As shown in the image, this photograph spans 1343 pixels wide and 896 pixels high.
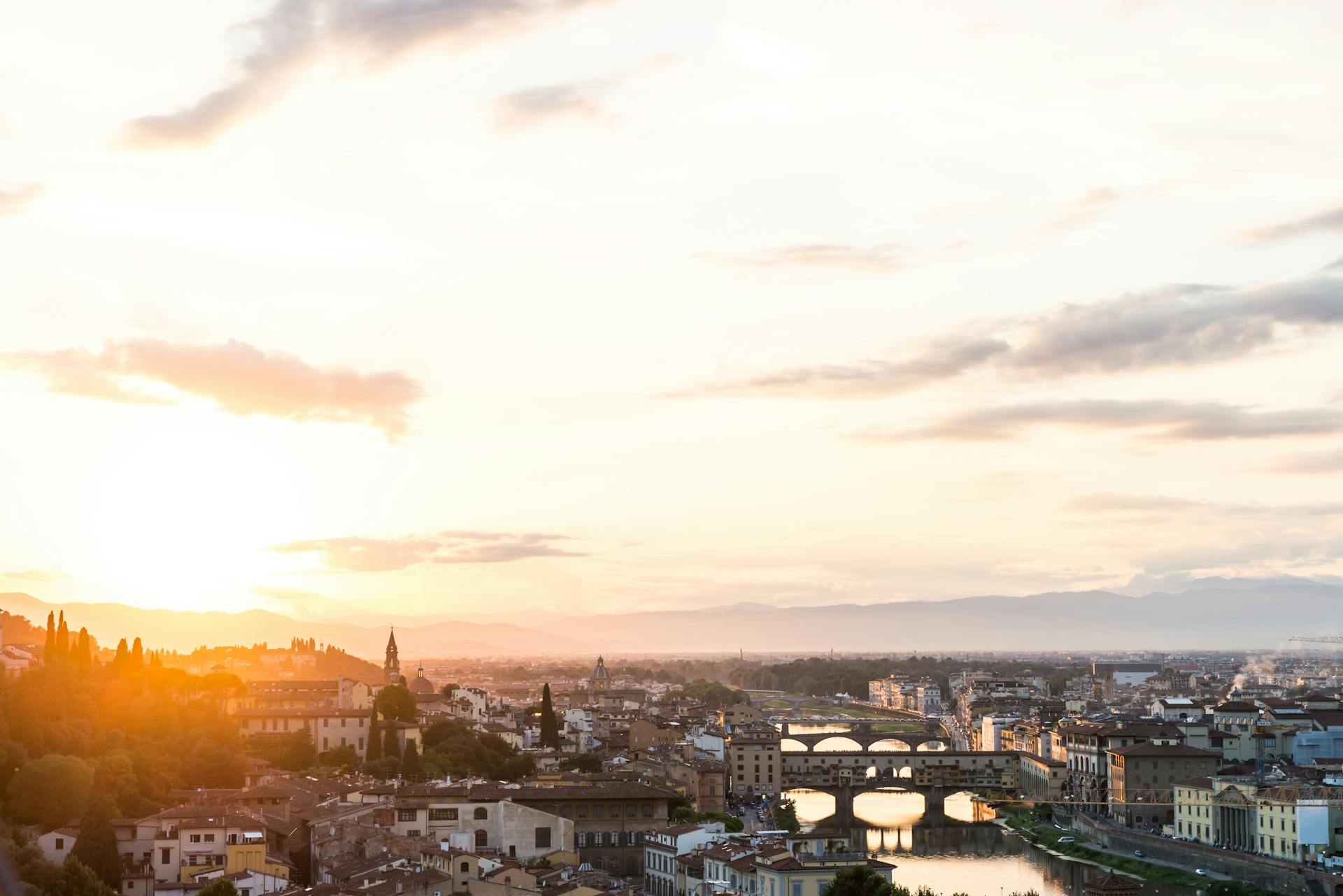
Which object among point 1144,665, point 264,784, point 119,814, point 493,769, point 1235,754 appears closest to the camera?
point 119,814

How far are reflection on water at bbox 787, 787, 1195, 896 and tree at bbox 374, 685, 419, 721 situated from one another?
38.1 feet

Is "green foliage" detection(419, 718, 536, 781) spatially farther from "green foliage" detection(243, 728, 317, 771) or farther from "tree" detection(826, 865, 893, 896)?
"tree" detection(826, 865, 893, 896)

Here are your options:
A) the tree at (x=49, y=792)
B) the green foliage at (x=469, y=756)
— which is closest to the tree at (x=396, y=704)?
the green foliage at (x=469, y=756)

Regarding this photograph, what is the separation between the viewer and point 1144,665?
5950 inches

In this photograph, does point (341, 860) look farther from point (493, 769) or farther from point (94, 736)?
point (493, 769)

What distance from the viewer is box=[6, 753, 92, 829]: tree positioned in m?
25.3

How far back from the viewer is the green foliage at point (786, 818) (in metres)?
36.1

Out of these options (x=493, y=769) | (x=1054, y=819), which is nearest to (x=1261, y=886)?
(x=1054, y=819)

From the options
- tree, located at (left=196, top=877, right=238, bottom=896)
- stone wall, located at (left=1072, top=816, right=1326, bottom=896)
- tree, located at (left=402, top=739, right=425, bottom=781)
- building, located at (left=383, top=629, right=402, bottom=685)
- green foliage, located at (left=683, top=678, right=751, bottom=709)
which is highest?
building, located at (left=383, top=629, right=402, bottom=685)

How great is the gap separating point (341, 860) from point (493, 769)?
46.7 feet

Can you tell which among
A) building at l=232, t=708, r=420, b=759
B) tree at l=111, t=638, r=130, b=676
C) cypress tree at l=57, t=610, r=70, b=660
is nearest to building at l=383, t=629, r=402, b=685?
building at l=232, t=708, r=420, b=759

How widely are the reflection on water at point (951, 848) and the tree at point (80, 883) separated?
14680 mm

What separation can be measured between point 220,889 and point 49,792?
807cm

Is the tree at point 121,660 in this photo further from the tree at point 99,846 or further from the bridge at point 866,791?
the bridge at point 866,791
